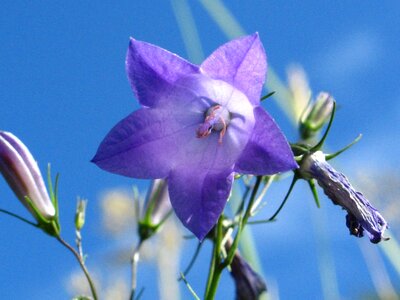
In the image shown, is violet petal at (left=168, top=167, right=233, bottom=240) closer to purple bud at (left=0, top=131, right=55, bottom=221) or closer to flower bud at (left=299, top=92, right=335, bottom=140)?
purple bud at (left=0, top=131, right=55, bottom=221)

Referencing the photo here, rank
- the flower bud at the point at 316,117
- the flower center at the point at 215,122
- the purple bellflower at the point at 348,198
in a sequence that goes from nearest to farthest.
Answer: the purple bellflower at the point at 348,198 → the flower center at the point at 215,122 → the flower bud at the point at 316,117

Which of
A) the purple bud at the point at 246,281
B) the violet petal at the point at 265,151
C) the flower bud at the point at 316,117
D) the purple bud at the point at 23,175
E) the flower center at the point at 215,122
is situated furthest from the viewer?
the flower bud at the point at 316,117

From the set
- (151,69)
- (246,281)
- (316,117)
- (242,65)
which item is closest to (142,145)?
(151,69)

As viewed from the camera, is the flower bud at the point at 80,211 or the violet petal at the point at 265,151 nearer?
the violet petal at the point at 265,151

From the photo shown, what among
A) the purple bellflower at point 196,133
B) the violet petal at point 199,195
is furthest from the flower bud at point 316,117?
the violet petal at point 199,195

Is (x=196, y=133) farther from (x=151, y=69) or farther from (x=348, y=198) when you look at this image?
(x=348, y=198)

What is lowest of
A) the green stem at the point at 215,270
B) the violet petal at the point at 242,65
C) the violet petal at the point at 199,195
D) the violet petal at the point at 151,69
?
the green stem at the point at 215,270

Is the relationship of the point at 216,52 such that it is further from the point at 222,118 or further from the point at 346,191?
the point at 346,191

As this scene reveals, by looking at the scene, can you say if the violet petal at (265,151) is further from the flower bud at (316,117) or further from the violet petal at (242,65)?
the flower bud at (316,117)
